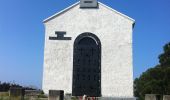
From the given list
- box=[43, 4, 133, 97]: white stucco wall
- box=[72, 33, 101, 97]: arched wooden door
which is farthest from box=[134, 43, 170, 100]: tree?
box=[72, 33, 101, 97]: arched wooden door

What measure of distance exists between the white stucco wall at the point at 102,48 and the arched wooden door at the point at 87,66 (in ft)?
1.38

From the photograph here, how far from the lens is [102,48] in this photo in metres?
→ 32.3

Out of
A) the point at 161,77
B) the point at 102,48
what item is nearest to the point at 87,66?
the point at 102,48

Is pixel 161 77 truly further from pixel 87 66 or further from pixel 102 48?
pixel 87 66

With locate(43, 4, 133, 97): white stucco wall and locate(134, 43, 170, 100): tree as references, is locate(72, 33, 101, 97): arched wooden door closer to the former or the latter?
locate(43, 4, 133, 97): white stucco wall

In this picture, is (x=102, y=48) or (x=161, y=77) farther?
(x=161, y=77)

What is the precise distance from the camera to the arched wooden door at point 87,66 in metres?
31.9

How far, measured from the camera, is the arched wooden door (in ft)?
105

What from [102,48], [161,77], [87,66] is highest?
[102,48]

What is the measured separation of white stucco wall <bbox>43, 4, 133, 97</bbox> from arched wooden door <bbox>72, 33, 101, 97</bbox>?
0.42 metres

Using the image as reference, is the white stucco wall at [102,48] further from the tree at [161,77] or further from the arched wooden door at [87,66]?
the tree at [161,77]

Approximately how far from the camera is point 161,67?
42219 millimetres

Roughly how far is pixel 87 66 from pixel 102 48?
233 centimetres

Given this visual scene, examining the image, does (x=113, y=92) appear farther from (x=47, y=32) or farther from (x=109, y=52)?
(x=47, y=32)
